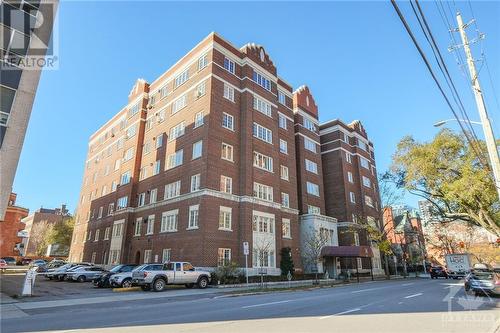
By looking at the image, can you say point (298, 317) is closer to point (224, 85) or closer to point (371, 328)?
point (371, 328)

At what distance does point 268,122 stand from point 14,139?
82.7ft

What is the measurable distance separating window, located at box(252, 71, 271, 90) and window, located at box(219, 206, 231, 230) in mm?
16119

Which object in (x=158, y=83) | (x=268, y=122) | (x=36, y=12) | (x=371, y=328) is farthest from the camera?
(x=158, y=83)

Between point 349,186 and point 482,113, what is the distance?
121ft

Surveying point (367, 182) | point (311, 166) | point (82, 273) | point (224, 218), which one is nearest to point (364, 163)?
point (367, 182)

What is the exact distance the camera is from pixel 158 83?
143ft

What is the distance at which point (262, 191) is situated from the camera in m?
34.8

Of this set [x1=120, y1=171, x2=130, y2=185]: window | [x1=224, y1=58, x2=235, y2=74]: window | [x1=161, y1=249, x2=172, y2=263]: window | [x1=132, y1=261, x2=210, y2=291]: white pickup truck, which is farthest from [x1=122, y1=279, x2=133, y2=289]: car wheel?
[x1=224, y1=58, x2=235, y2=74]: window

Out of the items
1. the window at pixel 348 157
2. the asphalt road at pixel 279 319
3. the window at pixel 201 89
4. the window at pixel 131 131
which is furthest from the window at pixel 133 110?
the asphalt road at pixel 279 319

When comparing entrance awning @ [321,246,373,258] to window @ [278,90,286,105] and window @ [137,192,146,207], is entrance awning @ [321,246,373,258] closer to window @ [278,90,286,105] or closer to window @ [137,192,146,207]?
window @ [278,90,286,105]

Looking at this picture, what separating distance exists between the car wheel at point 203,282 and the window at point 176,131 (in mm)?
16990

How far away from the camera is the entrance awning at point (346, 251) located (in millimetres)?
37719

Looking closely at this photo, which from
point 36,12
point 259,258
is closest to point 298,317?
point 259,258

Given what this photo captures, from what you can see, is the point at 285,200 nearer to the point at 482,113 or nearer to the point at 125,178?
the point at 125,178
